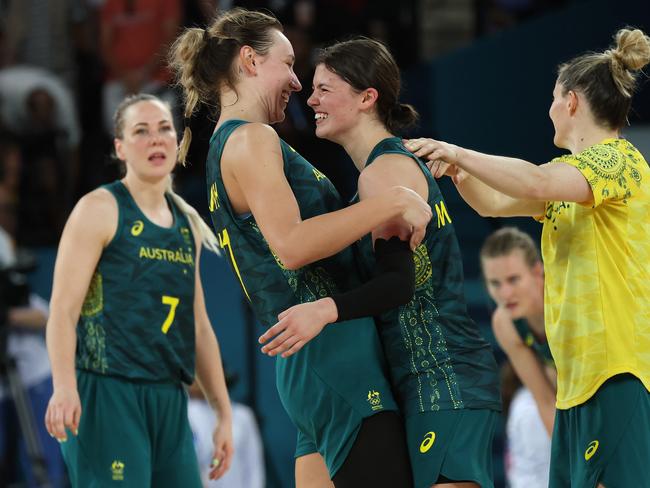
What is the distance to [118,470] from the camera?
388cm

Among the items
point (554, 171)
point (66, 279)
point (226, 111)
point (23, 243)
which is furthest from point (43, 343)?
point (554, 171)

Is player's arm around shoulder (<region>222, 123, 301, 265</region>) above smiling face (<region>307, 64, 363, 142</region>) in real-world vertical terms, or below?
below

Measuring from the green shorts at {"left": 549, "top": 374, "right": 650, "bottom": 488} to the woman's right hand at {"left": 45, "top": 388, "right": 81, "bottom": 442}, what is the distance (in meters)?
1.72

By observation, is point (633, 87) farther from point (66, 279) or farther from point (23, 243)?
point (23, 243)

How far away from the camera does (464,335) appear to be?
3.00 metres

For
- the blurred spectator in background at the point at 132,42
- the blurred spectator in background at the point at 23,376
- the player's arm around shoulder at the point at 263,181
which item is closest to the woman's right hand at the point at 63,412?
the player's arm around shoulder at the point at 263,181

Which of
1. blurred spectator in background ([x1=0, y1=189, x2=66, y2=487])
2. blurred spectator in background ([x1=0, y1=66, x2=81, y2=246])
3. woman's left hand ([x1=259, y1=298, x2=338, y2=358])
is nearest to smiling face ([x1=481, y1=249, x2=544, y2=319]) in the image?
woman's left hand ([x1=259, y1=298, x2=338, y2=358])

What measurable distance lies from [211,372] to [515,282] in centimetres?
133

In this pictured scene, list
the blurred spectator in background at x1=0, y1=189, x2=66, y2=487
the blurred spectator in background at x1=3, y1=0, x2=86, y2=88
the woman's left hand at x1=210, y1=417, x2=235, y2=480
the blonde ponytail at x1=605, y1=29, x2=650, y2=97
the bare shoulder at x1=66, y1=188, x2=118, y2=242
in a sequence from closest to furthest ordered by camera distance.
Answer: the blonde ponytail at x1=605, y1=29, x2=650, y2=97
the bare shoulder at x1=66, y1=188, x2=118, y2=242
the woman's left hand at x1=210, y1=417, x2=235, y2=480
the blurred spectator in background at x1=0, y1=189, x2=66, y2=487
the blurred spectator in background at x1=3, y1=0, x2=86, y2=88

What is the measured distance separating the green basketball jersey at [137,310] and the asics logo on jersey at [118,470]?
1.07ft

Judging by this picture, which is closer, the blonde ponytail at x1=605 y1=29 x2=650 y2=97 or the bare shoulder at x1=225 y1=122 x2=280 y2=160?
the bare shoulder at x1=225 y1=122 x2=280 y2=160

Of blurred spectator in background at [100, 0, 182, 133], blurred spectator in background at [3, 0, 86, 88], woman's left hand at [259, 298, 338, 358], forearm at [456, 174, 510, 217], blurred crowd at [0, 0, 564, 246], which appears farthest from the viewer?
blurred spectator in background at [3, 0, 86, 88]

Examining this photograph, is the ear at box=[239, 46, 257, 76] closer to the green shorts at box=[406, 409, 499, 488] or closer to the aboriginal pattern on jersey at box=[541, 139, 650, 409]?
the aboriginal pattern on jersey at box=[541, 139, 650, 409]

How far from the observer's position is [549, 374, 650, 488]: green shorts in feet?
10.2
